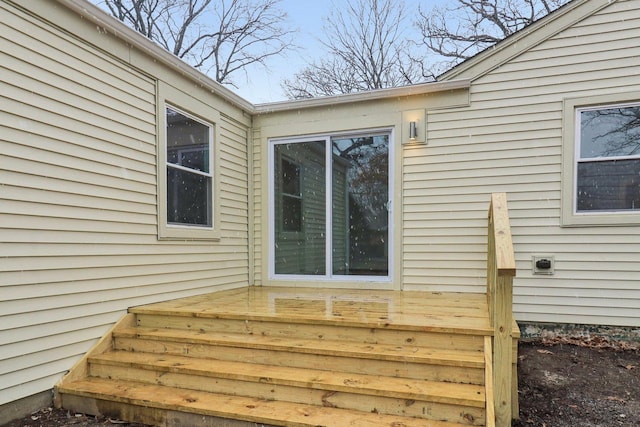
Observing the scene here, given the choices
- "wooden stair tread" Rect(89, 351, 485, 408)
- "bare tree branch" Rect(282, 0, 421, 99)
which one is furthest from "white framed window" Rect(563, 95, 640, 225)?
"bare tree branch" Rect(282, 0, 421, 99)

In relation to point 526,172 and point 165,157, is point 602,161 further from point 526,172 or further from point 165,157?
point 165,157

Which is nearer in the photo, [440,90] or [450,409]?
[450,409]

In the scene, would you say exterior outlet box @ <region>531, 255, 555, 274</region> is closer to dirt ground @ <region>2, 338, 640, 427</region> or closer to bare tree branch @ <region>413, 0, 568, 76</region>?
dirt ground @ <region>2, 338, 640, 427</region>

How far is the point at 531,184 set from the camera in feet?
13.5

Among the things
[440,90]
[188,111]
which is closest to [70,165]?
[188,111]

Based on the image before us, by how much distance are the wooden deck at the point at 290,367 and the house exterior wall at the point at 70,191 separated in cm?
32

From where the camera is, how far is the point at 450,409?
213 centimetres

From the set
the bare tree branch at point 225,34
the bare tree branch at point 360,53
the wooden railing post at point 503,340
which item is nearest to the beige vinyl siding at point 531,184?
the wooden railing post at point 503,340

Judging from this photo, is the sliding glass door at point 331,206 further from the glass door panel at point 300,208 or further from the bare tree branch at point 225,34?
the bare tree branch at point 225,34

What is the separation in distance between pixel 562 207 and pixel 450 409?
9.18 feet

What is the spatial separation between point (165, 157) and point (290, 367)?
2.34 meters

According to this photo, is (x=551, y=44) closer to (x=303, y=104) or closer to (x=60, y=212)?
(x=303, y=104)

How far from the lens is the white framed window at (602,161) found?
379cm

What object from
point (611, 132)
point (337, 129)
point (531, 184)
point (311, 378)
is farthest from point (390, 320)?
point (611, 132)
